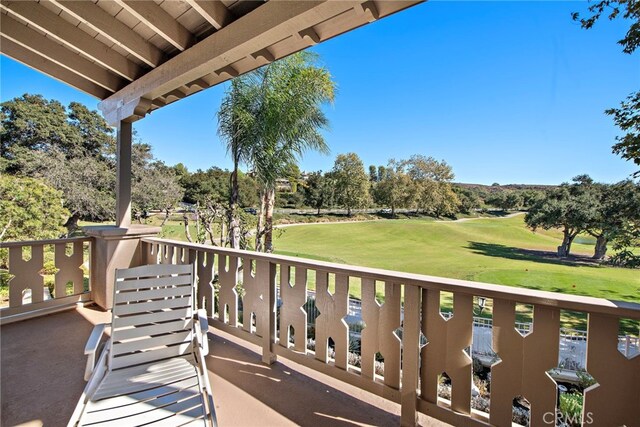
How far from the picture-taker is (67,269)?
→ 3842 millimetres

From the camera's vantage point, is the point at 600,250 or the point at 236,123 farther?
the point at 600,250

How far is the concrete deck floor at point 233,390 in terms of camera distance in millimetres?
1925

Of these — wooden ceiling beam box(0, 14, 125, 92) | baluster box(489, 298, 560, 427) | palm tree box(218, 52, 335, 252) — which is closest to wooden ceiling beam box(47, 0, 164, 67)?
wooden ceiling beam box(0, 14, 125, 92)

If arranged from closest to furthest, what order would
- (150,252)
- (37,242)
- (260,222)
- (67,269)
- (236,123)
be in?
1. (37,242)
2. (67,269)
3. (150,252)
4. (236,123)
5. (260,222)

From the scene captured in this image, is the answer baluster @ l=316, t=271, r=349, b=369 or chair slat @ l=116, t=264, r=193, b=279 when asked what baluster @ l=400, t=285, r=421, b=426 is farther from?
chair slat @ l=116, t=264, r=193, b=279

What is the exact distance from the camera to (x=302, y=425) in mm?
1866

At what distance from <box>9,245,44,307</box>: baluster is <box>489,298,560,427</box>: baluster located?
495 cm

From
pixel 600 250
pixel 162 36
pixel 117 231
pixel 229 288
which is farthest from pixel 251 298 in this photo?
pixel 600 250

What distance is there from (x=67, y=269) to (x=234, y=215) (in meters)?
3.79

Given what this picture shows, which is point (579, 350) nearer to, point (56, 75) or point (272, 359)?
point (272, 359)

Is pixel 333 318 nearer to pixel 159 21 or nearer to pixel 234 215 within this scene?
pixel 159 21

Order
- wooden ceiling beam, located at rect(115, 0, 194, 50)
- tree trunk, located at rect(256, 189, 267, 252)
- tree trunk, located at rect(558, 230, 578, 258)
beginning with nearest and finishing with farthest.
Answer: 1. wooden ceiling beam, located at rect(115, 0, 194, 50)
2. tree trunk, located at rect(256, 189, 267, 252)
3. tree trunk, located at rect(558, 230, 578, 258)

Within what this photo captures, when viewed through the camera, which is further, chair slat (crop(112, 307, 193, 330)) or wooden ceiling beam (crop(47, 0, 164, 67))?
wooden ceiling beam (crop(47, 0, 164, 67))

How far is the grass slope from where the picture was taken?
A: 10.8 metres
